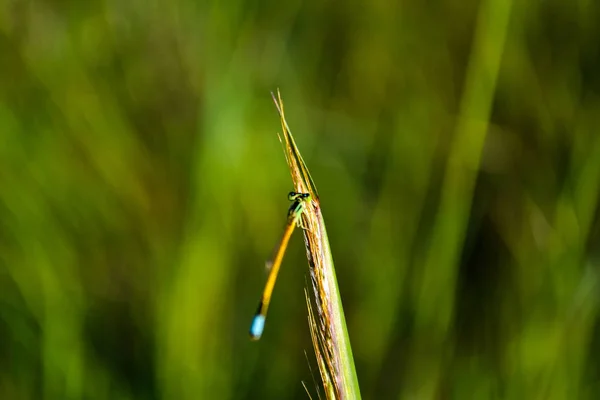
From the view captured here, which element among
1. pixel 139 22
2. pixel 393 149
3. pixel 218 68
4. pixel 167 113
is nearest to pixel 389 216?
pixel 393 149

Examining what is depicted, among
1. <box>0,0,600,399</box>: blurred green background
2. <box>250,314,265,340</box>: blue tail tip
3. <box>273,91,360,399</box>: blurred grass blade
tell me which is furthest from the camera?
<box>0,0,600,399</box>: blurred green background

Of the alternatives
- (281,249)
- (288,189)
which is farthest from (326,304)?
(288,189)

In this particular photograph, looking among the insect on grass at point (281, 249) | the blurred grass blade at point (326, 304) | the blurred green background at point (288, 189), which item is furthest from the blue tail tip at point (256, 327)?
the blurred green background at point (288, 189)

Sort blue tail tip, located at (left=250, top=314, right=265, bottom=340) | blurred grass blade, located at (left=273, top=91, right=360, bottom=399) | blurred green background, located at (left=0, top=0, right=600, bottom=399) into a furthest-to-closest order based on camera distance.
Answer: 1. blurred green background, located at (left=0, top=0, right=600, bottom=399)
2. blue tail tip, located at (left=250, top=314, right=265, bottom=340)
3. blurred grass blade, located at (left=273, top=91, right=360, bottom=399)

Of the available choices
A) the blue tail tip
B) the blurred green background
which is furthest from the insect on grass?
the blurred green background

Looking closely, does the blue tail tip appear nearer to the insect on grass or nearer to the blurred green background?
the insect on grass

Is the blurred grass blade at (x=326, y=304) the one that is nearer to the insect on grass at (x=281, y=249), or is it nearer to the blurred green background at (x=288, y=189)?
the insect on grass at (x=281, y=249)

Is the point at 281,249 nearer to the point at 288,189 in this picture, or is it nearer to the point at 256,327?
the point at 256,327
